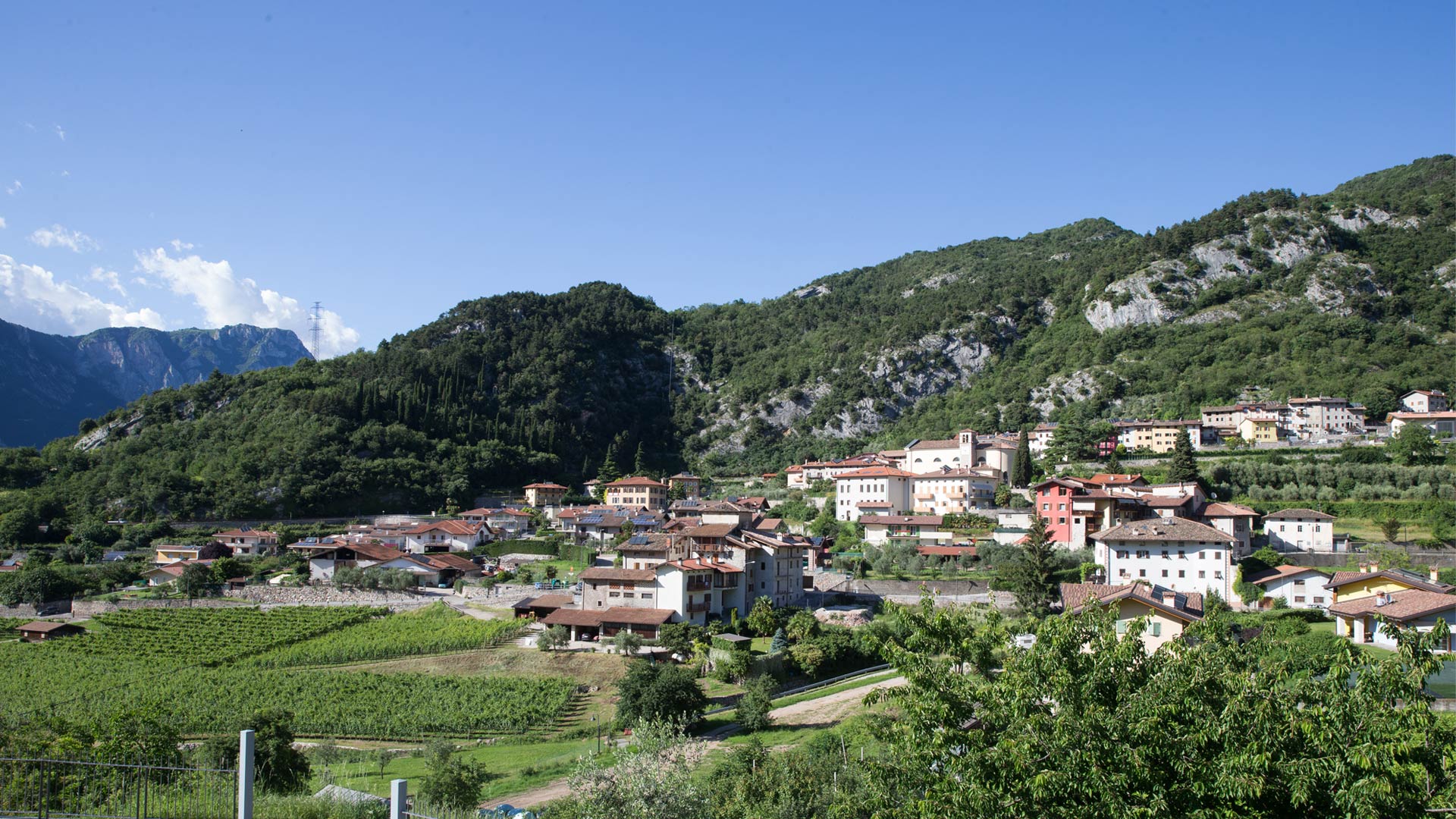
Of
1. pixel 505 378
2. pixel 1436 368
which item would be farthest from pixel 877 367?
pixel 1436 368

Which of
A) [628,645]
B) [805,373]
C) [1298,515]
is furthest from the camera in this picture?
[805,373]

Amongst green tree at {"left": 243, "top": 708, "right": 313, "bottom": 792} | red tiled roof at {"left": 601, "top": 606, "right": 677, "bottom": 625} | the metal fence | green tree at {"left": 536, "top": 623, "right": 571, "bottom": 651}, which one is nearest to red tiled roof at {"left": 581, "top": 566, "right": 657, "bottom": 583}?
red tiled roof at {"left": 601, "top": 606, "right": 677, "bottom": 625}

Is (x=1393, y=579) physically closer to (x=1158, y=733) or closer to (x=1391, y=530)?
(x=1391, y=530)

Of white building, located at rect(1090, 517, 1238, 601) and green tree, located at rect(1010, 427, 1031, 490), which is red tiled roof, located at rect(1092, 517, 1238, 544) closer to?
white building, located at rect(1090, 517, 1238, 601)

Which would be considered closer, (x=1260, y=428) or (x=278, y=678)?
(x=278, y=678)

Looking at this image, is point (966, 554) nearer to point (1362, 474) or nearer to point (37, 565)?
point (1362, 474)

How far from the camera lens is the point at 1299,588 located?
1588 inches

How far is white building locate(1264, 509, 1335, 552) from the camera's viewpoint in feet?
155

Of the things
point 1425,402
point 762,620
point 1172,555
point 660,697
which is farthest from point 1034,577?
point 1425,402

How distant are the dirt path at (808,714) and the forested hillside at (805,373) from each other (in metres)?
58.3

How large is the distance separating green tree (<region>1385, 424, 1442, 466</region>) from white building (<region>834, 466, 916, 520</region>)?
1181 inches

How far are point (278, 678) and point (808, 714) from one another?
21.6 metres

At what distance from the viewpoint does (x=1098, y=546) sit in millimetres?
45062

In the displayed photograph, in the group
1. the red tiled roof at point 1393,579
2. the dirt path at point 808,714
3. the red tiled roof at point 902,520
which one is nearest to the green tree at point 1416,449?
the red tiled roof at point 1393,579
